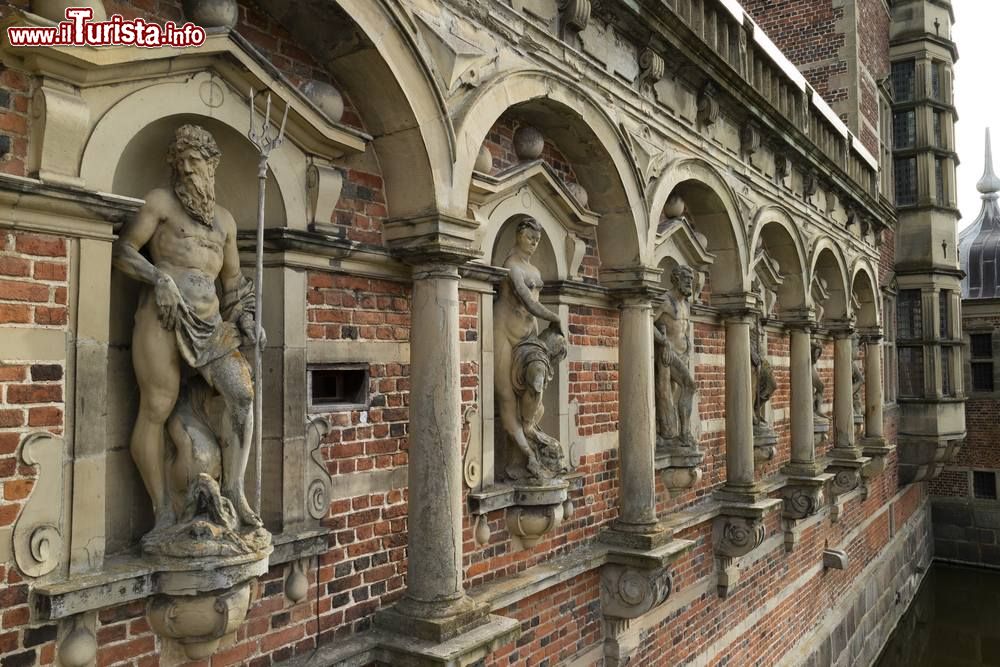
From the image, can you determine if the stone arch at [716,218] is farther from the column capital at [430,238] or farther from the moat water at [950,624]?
the moat water at [950,624]

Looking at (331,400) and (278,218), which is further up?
(278,218)

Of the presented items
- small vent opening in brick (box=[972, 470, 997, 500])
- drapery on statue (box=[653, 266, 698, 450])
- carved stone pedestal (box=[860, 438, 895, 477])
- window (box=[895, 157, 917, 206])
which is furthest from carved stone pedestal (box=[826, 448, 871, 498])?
small vent opening in brick (box=[972, 470, 997, 500])

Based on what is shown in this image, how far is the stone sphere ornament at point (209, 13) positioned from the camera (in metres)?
3.17

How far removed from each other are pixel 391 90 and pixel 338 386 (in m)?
1.59

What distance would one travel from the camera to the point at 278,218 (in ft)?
11.7

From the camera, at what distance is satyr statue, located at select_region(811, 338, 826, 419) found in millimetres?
11215

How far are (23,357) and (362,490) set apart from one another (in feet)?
5.91

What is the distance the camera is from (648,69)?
6.11 meters

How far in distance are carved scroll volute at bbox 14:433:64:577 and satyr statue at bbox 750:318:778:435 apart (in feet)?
25.2

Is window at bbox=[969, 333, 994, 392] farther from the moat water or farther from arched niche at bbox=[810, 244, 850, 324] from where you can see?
arched niche at bbox=[810, 244, 850, 324]

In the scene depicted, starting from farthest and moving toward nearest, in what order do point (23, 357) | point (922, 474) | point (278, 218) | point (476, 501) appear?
point (922, 474) < point (476, 501) < point (278, 218) < point (23, 357)

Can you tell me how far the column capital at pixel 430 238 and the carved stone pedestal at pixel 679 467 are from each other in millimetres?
3604

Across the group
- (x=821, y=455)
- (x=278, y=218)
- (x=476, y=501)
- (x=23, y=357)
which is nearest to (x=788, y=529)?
(x=821, y=455)

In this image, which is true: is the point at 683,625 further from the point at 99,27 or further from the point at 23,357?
the point at 99,27
